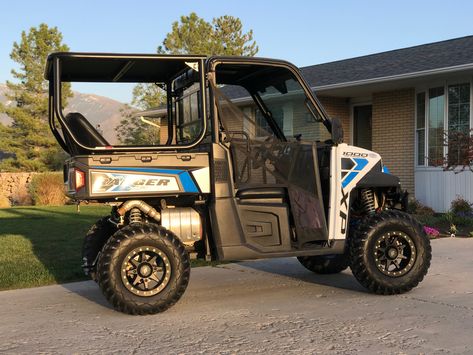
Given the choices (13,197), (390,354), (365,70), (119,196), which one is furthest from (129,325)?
(13,197)

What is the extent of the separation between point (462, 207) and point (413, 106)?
2.91 m

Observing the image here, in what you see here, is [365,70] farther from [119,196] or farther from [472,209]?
[119,196]

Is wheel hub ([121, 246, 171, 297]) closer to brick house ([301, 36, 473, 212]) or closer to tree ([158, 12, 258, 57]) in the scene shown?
brick house ([301, 36, 473, 212])

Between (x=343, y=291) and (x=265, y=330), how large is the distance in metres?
1.63

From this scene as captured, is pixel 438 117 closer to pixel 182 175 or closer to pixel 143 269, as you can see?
pixel 182 175

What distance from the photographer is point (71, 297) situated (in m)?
5.82

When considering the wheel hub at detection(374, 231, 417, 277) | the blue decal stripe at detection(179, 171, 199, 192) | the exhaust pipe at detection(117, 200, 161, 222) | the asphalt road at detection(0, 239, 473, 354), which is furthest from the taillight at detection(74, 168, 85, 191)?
the wheel hub at detection(374, 231, 417, 277)

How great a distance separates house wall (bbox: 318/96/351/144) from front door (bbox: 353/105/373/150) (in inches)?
7.5

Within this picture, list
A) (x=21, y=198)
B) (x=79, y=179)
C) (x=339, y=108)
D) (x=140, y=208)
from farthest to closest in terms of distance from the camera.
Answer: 1. (x=21, y=198)
2. (x=339, y=108)
3. (x=140, y=208)
4. (x=79, y=179)

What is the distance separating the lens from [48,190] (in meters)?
21.9

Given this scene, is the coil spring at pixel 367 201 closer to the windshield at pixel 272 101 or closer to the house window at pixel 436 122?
the windshield at pixel 272 101

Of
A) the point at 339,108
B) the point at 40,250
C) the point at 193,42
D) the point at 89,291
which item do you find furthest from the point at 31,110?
the point at 89,291

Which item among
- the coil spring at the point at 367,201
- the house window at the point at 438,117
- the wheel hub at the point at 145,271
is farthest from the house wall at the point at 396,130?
the wheel hub at the point at 145,271

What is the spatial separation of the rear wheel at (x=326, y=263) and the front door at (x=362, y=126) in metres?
9.31
